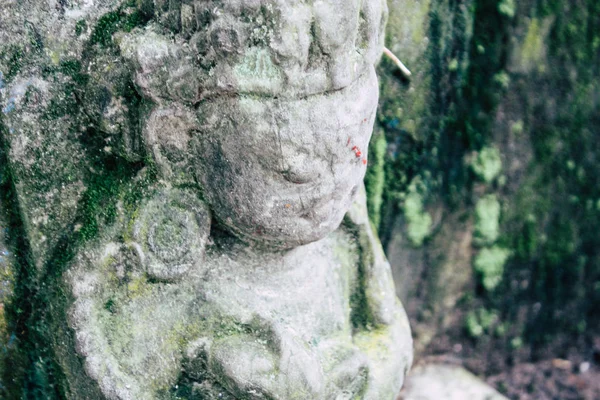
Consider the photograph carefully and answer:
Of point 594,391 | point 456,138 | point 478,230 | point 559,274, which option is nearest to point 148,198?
point 456,138

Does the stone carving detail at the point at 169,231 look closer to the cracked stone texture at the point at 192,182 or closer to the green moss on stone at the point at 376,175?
the cracked stone texture at the point at 192,182

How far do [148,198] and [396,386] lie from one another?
0.80 metres

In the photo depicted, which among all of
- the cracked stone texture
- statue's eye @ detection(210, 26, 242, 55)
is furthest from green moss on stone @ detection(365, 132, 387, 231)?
statue's eye @ detection(210, 26, 242, 55)

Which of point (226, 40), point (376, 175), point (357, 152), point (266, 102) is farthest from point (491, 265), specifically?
point (226, 40)

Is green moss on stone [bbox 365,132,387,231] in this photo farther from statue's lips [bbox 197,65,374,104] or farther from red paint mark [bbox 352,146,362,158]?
statue's lips [bbox 197,65,374,104]

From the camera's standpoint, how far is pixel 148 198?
1.66 metres

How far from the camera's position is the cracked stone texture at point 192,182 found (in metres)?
1.50

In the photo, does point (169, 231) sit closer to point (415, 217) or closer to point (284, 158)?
point (284, 158)

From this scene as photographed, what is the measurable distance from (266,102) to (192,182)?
28cm

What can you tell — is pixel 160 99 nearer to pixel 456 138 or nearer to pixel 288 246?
pixel 288 246

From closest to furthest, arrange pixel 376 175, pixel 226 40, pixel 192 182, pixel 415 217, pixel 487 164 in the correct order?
pixel 226 40, pixel 192 182, pixel 376 175, pixel 415 217, pixel 487 164

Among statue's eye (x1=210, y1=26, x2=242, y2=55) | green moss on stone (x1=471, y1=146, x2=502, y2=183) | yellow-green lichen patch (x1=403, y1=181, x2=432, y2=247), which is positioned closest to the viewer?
statue's eye (x1=210, y1=26, x2=242, y2=55)

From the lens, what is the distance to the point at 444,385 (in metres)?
2.86

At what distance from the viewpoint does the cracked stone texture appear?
1499mm
